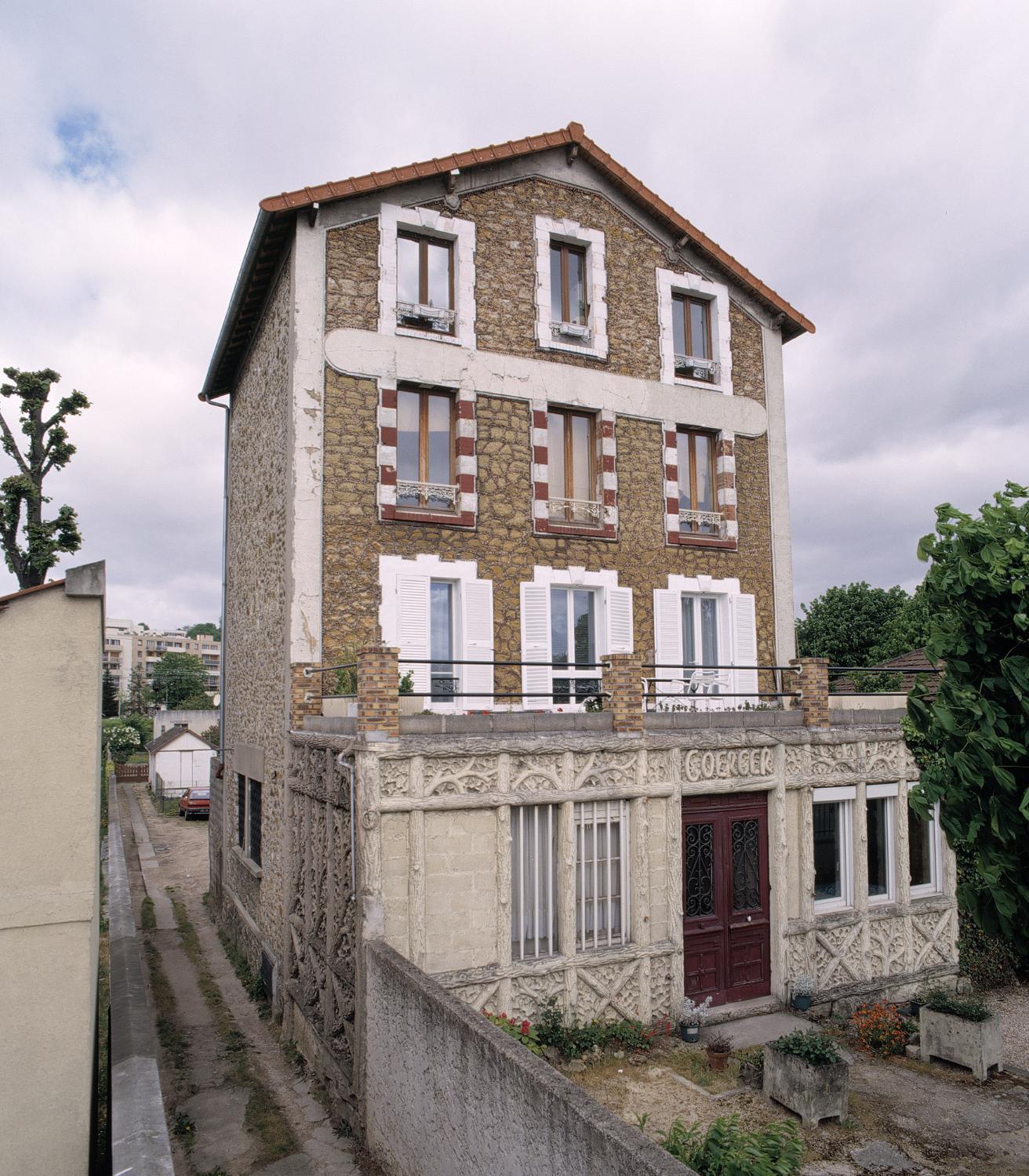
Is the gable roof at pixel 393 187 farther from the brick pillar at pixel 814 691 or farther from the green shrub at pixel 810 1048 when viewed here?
the green shrub at pixel 810 1048

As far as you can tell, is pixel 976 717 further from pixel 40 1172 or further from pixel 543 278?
pixel 543 278

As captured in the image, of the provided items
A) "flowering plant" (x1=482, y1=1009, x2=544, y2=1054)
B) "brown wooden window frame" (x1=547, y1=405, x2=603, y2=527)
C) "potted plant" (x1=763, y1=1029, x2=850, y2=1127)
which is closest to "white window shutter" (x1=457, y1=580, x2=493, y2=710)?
"brown wooden window frame" (x1=547, y1=405, x2=603, y2=527)

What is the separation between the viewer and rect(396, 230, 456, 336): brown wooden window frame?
12.7 m

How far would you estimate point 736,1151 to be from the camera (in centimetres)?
570

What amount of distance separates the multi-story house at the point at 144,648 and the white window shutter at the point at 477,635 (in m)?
107

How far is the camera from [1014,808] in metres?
5.68

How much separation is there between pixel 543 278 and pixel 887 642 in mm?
21651

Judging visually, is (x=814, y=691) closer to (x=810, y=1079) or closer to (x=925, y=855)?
(x=925, y=855)

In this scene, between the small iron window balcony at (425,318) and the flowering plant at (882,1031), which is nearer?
the flowering plant at (882,1031)

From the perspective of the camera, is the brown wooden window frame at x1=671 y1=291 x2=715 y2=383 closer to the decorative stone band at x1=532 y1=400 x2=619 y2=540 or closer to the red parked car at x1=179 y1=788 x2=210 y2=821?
the decorative stone band at x1=532 y1=400 x2=619 y2=540

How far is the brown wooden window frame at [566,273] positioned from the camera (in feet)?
45.6

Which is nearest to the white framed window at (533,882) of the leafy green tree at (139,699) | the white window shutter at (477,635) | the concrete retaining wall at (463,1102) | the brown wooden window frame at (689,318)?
the concrete retaining wall at (463,1102)

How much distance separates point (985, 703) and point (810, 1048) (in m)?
4.46

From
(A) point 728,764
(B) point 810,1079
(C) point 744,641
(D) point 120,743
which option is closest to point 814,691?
(A) point 728,764
